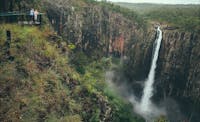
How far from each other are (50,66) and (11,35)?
9.21 ft

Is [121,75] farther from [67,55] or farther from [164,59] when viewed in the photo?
[67,55]

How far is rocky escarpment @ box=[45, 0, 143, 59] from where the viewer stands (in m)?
27.8

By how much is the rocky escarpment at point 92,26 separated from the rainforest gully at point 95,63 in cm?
8

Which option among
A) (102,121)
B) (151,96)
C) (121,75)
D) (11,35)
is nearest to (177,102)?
(151,96)

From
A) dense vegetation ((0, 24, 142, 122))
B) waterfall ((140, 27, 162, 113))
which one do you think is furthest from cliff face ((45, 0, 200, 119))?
dense vegetation ((0, 24, 142, 122))

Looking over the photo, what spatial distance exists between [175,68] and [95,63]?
28.6ft

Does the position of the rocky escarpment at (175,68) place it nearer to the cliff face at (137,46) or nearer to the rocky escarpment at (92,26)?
the cliff face at (137,46)

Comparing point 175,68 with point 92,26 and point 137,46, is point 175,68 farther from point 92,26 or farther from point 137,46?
point 92,26

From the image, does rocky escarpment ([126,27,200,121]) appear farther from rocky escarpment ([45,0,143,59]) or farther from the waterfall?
rocky escarpment ([45,0,143,59])

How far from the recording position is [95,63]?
29562 mm

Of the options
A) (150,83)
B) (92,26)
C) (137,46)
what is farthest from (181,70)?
(92,26)

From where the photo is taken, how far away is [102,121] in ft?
71.8

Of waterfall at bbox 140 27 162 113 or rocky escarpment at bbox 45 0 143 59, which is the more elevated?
rocky escarpment at bbox 45 0 143 59

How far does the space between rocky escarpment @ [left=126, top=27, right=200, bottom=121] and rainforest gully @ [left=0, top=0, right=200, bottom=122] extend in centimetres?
9
